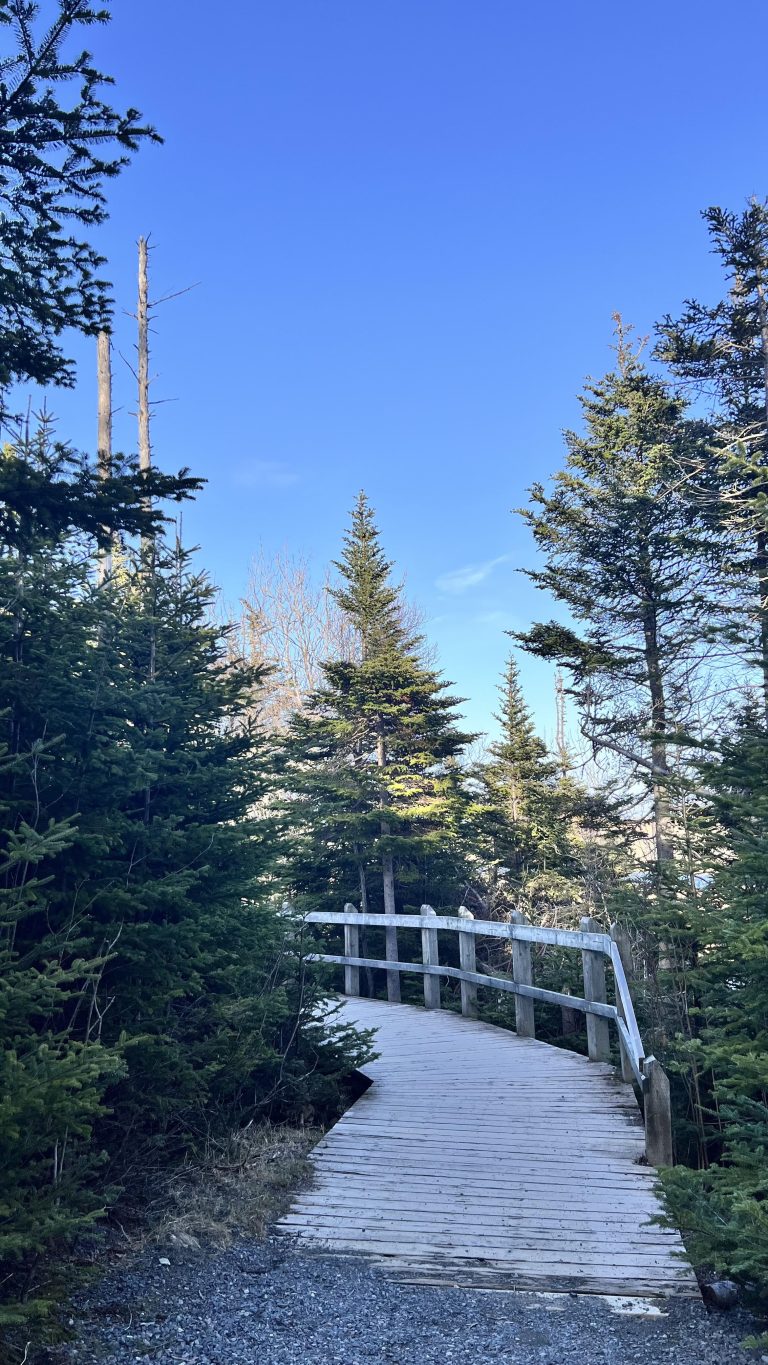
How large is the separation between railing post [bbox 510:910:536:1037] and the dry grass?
385cm

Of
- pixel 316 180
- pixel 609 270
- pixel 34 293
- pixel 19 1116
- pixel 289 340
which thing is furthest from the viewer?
pixel 289 340

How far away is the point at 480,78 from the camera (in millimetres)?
22203

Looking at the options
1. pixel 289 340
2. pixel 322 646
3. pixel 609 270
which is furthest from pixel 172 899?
pixel 289 340

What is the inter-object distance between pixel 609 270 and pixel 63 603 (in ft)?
81.3

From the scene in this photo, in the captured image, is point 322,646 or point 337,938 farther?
point 322,646

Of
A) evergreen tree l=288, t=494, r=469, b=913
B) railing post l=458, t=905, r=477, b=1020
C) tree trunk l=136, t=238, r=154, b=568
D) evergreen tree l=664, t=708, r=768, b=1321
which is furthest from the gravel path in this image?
tree trunk l=136, t=238, r=154, b=568

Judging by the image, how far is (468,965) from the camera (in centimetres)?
1068

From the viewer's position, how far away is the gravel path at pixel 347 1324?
330 cm

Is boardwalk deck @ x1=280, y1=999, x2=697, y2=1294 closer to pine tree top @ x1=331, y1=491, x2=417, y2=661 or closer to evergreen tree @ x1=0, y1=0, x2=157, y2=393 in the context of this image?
evergreen tree @ x1=0, y1=0, x2=157, y2=393

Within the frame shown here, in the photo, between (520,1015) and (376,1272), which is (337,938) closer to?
(520,1015)

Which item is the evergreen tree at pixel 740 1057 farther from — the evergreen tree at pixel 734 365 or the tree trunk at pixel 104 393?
the tree trunk at pixel 104 393

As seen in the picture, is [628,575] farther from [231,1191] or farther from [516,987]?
[231,1191]

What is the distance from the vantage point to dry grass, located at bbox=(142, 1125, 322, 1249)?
14.5ft

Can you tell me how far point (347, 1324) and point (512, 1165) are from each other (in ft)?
7.65
